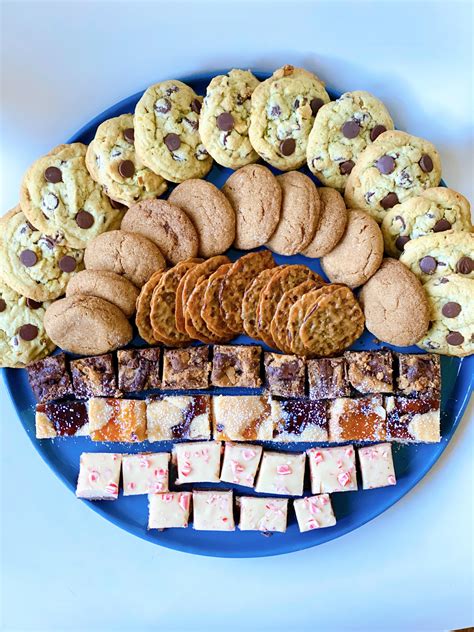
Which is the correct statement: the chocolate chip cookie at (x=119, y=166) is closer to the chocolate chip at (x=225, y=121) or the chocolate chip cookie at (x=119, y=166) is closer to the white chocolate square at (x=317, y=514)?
the chocolate chip at (x=225, y=121)

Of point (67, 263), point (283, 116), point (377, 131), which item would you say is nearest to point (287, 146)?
point (283, 116)

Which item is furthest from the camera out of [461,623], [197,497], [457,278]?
[461,623]

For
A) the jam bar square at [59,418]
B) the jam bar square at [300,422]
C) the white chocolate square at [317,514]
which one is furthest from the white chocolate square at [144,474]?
the white chocolate square at [317,514]

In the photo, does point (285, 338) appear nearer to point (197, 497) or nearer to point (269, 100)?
point (197, 497)

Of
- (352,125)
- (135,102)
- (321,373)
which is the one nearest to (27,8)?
(135,102)

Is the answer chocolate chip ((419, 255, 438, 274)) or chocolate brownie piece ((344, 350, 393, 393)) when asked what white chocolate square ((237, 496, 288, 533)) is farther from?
chocolate chip ((419, 255, 438, 274))

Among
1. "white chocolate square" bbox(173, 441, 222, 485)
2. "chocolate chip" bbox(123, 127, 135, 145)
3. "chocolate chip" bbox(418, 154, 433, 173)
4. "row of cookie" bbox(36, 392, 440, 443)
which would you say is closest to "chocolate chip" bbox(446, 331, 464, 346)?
"row of cookie" bbox(36, 392, 440, 443)
